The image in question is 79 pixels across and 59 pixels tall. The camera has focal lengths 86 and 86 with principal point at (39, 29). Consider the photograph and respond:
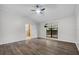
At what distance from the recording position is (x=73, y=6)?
1646mm

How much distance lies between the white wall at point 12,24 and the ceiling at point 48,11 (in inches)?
3.7

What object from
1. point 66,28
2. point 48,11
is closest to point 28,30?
point 48,11

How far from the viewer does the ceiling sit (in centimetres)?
168

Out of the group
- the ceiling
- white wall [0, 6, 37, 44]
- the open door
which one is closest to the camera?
the ceiling

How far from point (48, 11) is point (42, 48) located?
79cm

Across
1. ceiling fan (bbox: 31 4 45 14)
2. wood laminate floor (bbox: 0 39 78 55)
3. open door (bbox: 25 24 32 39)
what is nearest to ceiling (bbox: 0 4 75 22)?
ceiling fan (bbox: 31 4 45 14)

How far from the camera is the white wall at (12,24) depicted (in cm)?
180

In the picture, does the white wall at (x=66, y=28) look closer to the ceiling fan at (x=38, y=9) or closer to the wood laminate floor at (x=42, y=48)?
the wood laminate floor at (x=42, y=48)

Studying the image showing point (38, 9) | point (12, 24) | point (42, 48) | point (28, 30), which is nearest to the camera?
point (38, 9)

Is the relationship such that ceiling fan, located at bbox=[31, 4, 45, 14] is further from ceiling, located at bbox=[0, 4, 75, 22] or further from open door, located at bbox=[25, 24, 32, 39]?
open door, located at bbox=[25, 24, 32, 39]

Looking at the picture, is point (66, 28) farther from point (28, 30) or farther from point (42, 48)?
point (28, 30)

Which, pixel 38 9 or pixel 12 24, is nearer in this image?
pixel 38 9

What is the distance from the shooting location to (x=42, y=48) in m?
1.84

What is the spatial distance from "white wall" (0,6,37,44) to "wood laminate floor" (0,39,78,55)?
0.23 metres
